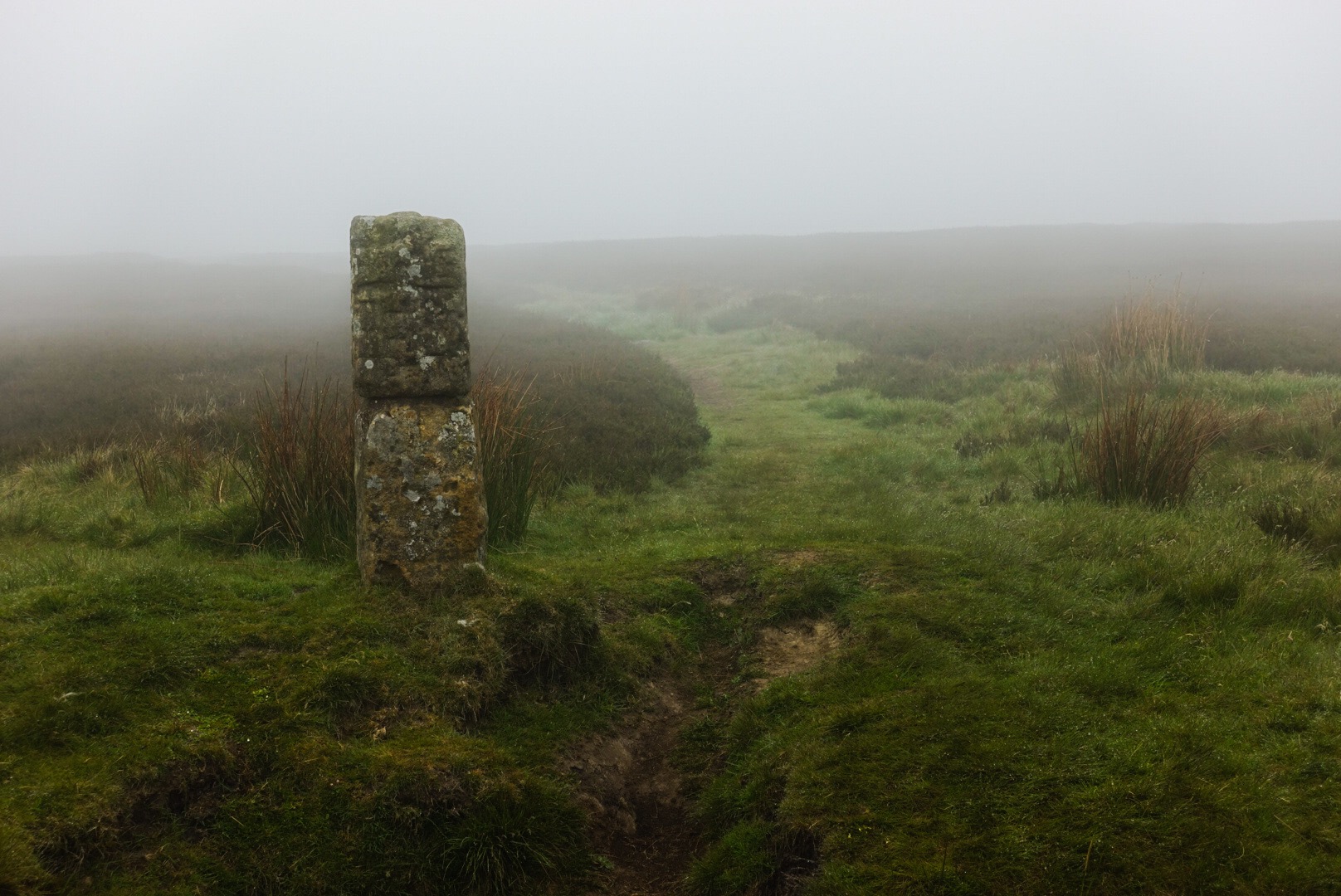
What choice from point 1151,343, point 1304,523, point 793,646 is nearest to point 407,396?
point 793,646

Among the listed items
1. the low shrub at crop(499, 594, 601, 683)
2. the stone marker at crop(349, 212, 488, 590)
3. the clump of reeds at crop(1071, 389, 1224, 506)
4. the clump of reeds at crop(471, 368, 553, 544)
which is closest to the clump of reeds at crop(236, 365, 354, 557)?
the clump of reeds at crop(471, 368, 553, 544)

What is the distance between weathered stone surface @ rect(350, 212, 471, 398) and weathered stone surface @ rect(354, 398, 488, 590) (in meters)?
0.16

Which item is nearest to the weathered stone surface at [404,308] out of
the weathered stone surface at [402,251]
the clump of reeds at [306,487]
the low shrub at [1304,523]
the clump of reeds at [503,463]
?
the weathered stone surface at [402,251]

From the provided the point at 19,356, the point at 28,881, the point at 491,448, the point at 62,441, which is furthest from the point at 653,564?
the point at 19,356

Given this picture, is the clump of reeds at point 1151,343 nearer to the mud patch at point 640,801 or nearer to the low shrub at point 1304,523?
the low shrub at point 1304,523

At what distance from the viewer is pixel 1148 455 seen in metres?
7.75

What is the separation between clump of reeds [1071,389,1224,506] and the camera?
25.2ft

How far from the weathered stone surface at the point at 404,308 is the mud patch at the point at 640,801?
2.54 m

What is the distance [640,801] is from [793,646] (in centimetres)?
169

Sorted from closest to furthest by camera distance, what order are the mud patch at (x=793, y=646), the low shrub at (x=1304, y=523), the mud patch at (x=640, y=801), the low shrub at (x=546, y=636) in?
the mud patch at (x=640, y=801) → the low shrub at (x=546, y=636) → the mud patch at (x=793, y=646) → the low shrub at (x=1304, y=523)

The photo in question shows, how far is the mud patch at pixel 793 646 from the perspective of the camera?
222 inches

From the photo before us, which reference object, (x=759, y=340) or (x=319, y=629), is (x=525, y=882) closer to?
(x=319, y=629)

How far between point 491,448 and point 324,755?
377 cm

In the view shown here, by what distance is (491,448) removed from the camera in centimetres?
761
